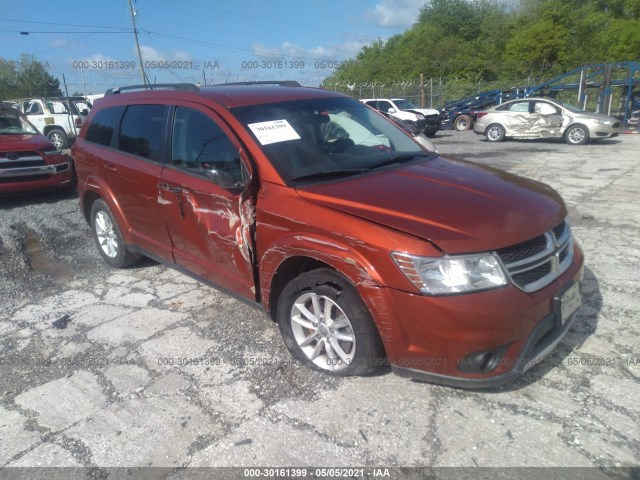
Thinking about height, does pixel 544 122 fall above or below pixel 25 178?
below

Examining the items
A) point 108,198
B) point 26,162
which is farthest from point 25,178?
point 108,198

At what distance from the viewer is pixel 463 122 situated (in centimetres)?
2070

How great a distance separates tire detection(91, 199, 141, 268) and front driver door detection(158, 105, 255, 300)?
45.8 inches

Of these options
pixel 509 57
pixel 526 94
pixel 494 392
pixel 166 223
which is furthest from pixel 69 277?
pixel 509 57

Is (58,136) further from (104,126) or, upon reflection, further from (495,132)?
(495,132)

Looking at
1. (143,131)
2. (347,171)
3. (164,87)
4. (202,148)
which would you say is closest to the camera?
(347,171)

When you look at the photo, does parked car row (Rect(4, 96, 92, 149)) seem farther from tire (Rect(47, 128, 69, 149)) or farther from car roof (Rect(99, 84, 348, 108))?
car roof (Rect(99, 84, 348, 108))

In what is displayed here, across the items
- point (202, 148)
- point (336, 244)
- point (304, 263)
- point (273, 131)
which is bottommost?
point (304, 263)

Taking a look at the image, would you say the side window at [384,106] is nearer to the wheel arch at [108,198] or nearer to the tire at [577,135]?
the tire at [577,135]

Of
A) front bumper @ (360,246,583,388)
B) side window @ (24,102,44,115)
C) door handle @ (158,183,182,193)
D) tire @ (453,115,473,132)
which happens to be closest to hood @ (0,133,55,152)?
door handle @ (158,183,182,193)

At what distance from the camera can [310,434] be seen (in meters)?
2.51

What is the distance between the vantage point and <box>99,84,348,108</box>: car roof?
3473mm

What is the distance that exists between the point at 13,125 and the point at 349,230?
8805 mm

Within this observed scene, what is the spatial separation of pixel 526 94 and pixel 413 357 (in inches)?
832
